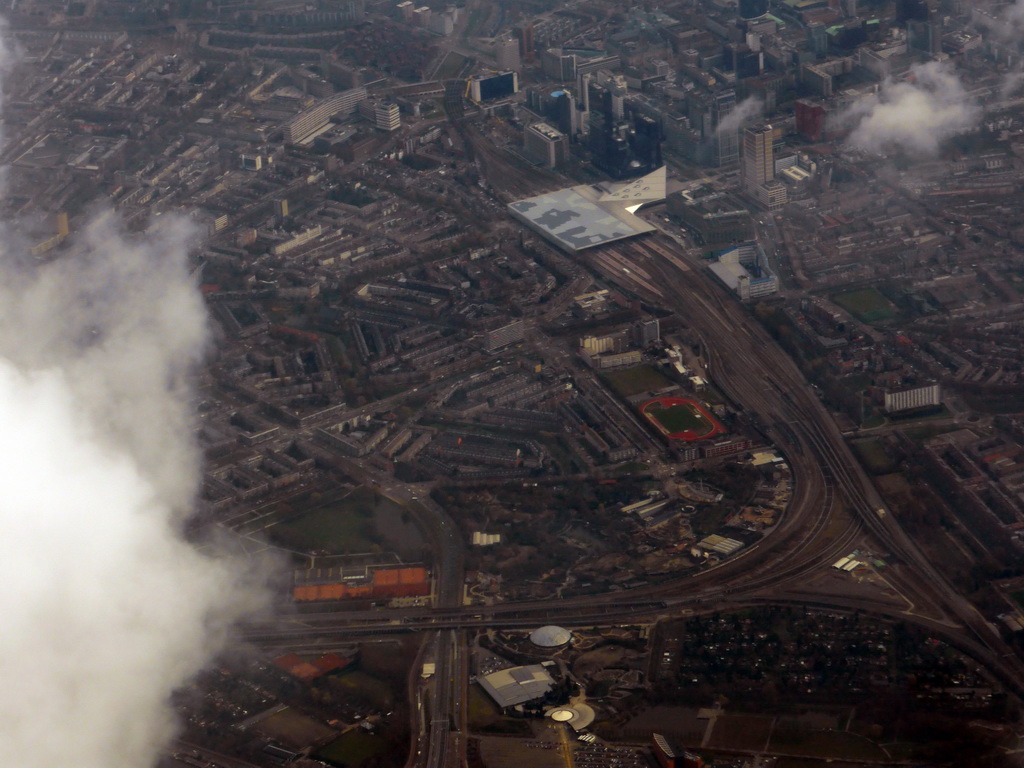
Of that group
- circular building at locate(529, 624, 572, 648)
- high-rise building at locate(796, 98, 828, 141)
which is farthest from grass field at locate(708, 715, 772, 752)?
high-rise building at locate(796, 98, 828, 141)

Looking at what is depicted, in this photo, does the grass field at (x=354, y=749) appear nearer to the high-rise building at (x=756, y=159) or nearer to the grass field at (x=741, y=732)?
the grass field at (x=741, y=732)

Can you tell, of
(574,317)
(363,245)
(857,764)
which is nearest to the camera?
(857,764)

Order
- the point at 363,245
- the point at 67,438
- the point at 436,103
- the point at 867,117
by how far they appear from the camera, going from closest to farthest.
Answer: the point at 67,438 → the point at 363,245 → the point at 867,117 → the point at 436,103

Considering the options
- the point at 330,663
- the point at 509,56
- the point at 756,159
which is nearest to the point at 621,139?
the point at 756,159

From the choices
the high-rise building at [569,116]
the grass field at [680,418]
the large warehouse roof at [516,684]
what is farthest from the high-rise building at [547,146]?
the large warehouse roof at [516,684]

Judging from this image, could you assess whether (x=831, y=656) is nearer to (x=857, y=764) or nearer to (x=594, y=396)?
(x=857, y=764)

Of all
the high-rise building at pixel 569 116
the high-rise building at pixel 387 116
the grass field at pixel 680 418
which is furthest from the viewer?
the high-rise building at pixel 387 116

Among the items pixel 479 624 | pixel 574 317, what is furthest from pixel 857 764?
pixel 574 317
